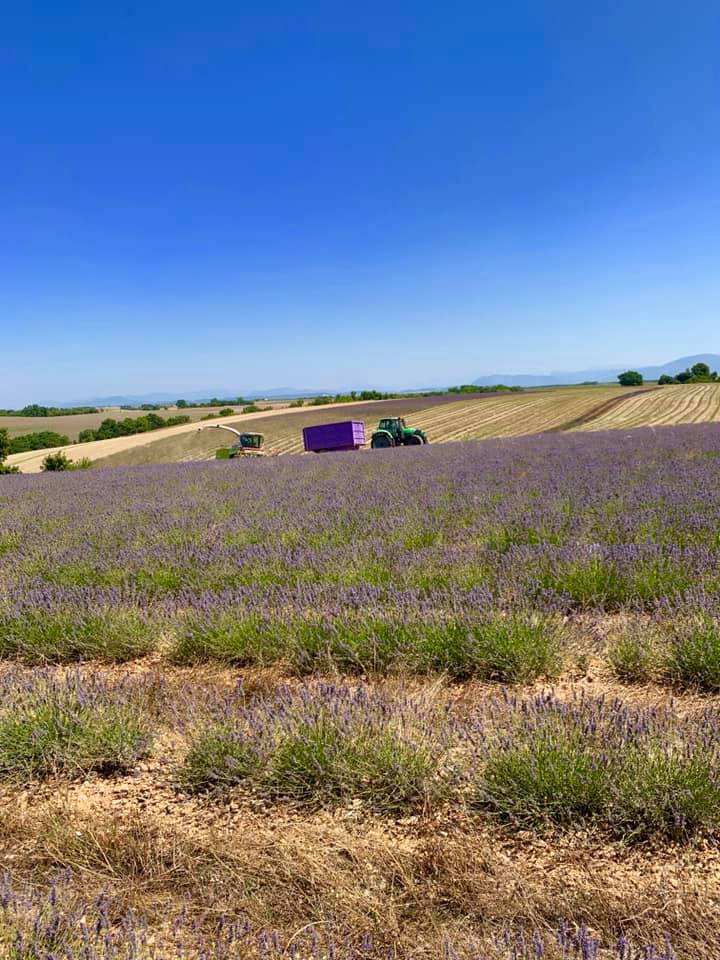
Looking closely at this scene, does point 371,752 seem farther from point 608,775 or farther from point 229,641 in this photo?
point 229,641

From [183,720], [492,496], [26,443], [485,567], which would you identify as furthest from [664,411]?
[26,443]

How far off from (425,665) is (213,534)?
3184 mm

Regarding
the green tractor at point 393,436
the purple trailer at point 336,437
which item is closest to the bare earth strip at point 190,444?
the purple trailer at point 336,437

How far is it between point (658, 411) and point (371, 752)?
36.1m

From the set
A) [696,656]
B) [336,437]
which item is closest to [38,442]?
[336,437]

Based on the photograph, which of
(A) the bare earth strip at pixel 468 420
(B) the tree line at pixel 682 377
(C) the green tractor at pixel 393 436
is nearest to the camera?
(C) the green tractor at pixel 393 436

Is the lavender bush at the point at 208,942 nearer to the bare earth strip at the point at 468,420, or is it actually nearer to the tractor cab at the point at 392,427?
the tractor cab at the point at 392,427

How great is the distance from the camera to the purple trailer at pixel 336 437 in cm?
2433

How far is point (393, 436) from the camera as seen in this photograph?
2238 cm

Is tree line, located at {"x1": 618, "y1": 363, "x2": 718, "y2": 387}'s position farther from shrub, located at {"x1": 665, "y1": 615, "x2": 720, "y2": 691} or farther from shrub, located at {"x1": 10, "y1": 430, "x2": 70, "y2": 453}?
shrub, located at {"x1": 665, "y1": 615, "x2": 720, "y2": 691}

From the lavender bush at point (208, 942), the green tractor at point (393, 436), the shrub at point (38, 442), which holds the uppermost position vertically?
the shrub at point (38, 442)

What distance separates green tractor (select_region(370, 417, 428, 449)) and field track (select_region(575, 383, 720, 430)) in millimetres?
10470

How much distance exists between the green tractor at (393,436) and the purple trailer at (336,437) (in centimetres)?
194

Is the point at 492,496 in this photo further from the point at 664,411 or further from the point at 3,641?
the point at 664,411
